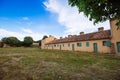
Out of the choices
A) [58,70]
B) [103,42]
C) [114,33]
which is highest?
[114,33]

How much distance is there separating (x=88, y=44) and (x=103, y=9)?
61.2 ft

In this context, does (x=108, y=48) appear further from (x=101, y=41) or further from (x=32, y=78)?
(x=32, y=78)

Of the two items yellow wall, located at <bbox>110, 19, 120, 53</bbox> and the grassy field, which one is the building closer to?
yellow wall, located at <bbox>110, 19, 120, 53</bbox>

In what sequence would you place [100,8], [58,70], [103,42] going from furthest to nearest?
[103,42], [58,70], [100,8]

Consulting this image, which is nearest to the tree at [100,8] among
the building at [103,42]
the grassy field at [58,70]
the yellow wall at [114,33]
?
the grassy field at [58,70]

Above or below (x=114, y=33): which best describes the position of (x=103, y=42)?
below

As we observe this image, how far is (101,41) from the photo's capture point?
864 inches

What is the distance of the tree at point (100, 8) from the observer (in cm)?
657

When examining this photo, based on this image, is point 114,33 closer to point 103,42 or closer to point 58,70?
point 103,42

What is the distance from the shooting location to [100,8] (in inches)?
274

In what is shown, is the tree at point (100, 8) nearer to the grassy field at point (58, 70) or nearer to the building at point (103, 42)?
the grassy field at point (58, 70)

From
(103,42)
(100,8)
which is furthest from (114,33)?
(100,8)

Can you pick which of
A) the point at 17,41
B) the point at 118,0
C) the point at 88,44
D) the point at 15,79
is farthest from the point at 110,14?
the point at 17,41

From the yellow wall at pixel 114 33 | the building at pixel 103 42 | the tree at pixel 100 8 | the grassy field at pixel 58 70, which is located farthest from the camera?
the building at pixel 103 42
